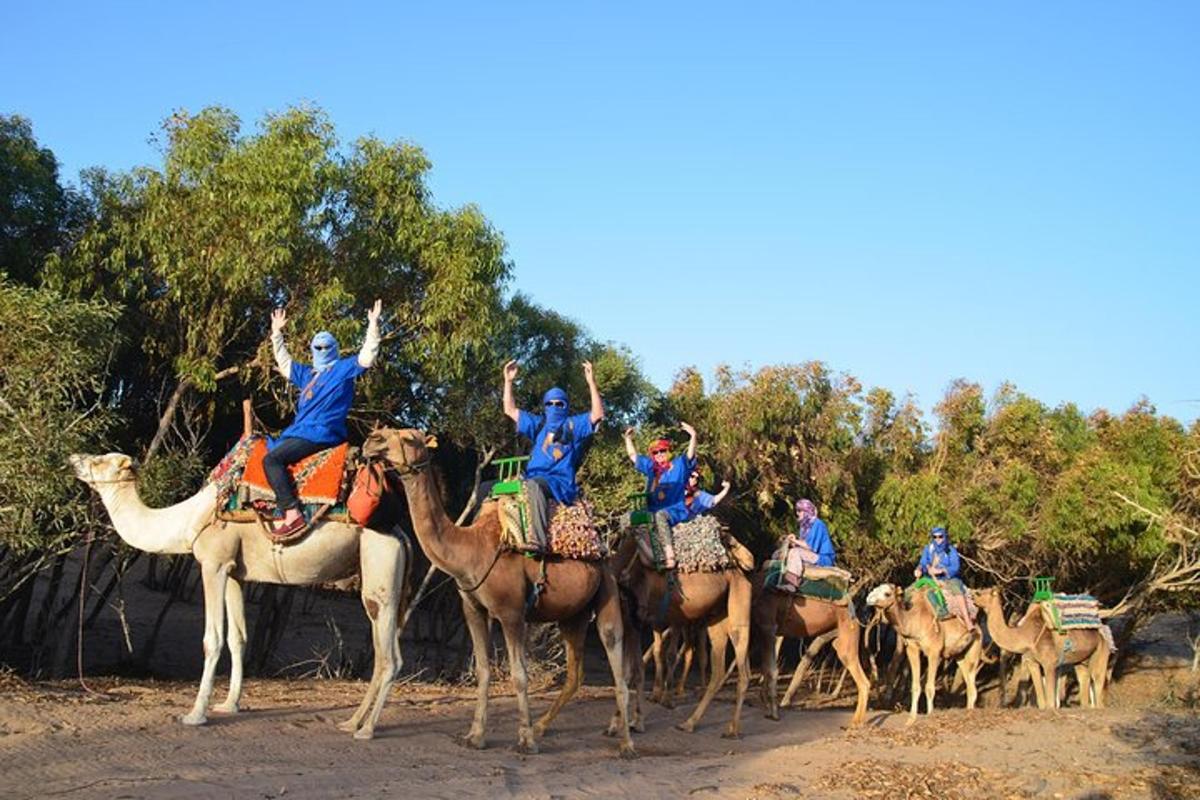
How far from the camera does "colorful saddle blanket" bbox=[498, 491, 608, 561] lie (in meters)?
10.6

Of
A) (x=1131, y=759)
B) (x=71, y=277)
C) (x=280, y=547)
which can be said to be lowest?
(x=1131, y=759)

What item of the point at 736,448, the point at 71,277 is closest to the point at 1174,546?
the point at 736,448

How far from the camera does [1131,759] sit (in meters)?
12.5

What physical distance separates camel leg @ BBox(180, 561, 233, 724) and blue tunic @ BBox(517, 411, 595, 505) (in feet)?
9.89

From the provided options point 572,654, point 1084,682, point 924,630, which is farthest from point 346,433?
point 1084,682

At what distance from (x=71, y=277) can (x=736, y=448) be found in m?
12.5

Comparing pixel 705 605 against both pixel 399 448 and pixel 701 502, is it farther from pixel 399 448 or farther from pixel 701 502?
pixel 399 448

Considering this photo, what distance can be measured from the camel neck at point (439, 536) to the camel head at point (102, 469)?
2963 mm

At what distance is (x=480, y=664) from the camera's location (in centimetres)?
1086

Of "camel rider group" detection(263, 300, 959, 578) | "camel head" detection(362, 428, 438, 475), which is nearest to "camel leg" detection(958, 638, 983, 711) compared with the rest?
"camel rider group" detection(263, 300, 959, 578)

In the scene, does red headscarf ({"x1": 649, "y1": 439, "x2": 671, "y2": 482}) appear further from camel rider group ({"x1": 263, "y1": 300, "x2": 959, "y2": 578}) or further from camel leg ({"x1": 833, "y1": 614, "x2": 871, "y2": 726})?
camel leg ({"x1": 833, "y1": 614, "x2": 871, "y2": 726})

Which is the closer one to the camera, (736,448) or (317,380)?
(317,380)

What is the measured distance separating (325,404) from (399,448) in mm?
1401

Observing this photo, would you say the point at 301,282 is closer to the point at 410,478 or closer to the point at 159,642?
the point at 410,478
